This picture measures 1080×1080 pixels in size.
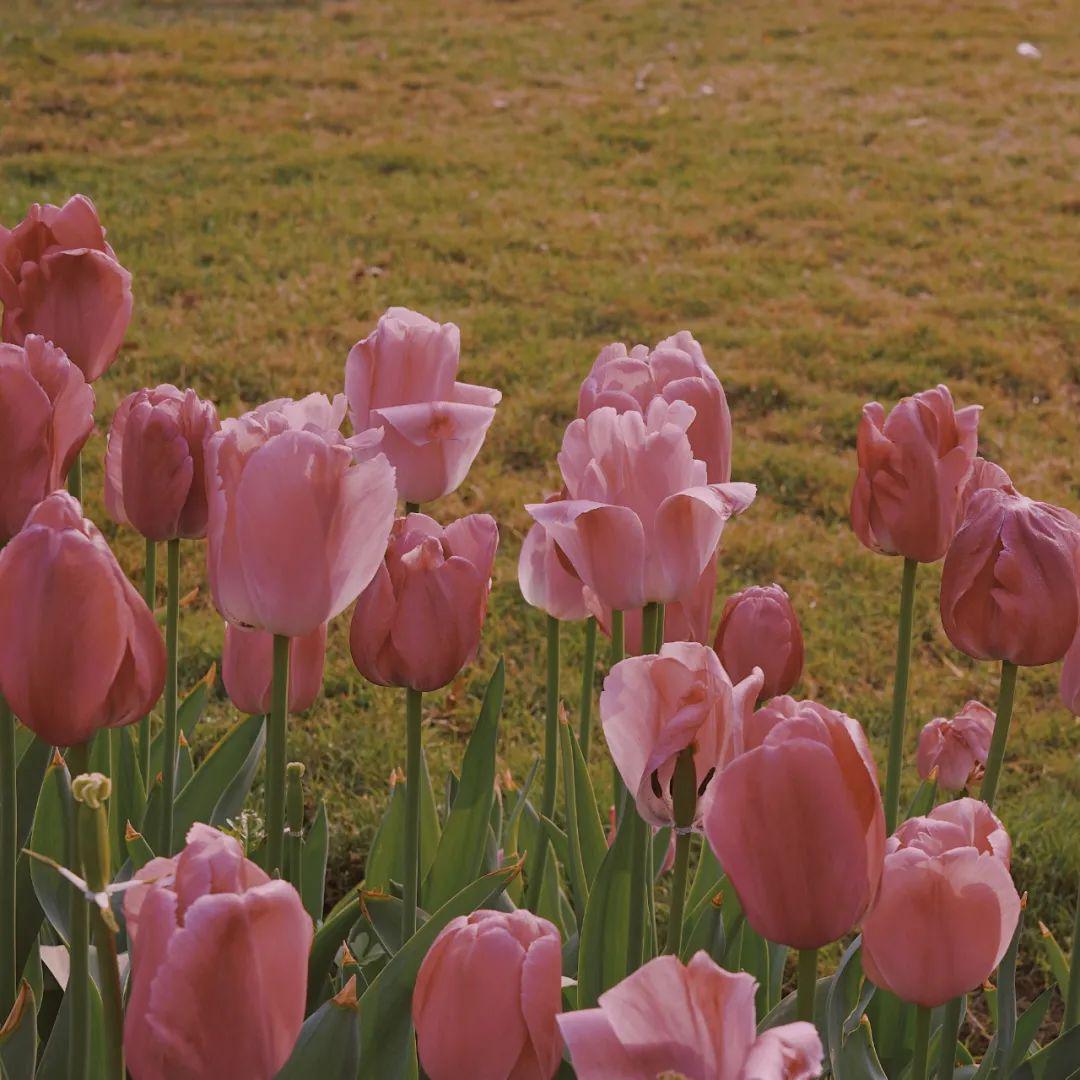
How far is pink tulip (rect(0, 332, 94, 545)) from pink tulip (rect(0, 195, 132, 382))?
0.89 ft

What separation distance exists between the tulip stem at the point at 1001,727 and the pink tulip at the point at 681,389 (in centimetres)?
30

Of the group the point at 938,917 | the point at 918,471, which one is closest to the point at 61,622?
the point at 938,917

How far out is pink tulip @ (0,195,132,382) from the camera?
152 cm

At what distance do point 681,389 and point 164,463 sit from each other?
46cm

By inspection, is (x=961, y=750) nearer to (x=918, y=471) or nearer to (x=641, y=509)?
(x=918, y=471)

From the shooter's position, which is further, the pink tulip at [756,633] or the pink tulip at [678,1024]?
the pink tulip at [756,633]

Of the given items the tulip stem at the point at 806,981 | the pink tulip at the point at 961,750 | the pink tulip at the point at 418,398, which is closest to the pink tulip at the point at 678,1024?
the tulip stem at the point at 806,981

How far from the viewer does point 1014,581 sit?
1231mm

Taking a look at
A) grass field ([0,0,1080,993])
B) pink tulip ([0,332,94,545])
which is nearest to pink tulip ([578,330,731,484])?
pink tulip ([0,332,94,545])

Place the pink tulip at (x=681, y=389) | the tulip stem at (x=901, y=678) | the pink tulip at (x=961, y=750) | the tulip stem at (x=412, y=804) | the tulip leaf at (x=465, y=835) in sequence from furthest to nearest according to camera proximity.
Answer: the pink tulip at (x=961, y=750)
the tulip leaf at (x=465, y=835)
the tulip stem at (x=901, y=678)
the pink tulip at (x=681, y=389)
the tulip stem at (x=412, y=804)

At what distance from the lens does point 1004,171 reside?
721 cm

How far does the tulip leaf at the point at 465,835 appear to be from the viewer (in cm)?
163

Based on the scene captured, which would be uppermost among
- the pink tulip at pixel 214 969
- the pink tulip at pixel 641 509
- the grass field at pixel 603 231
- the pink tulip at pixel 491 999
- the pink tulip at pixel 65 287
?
the pink tulip at pixel 65 287

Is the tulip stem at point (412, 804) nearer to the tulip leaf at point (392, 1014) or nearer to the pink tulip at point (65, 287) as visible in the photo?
the tulip leaf at point (392, 1014)
